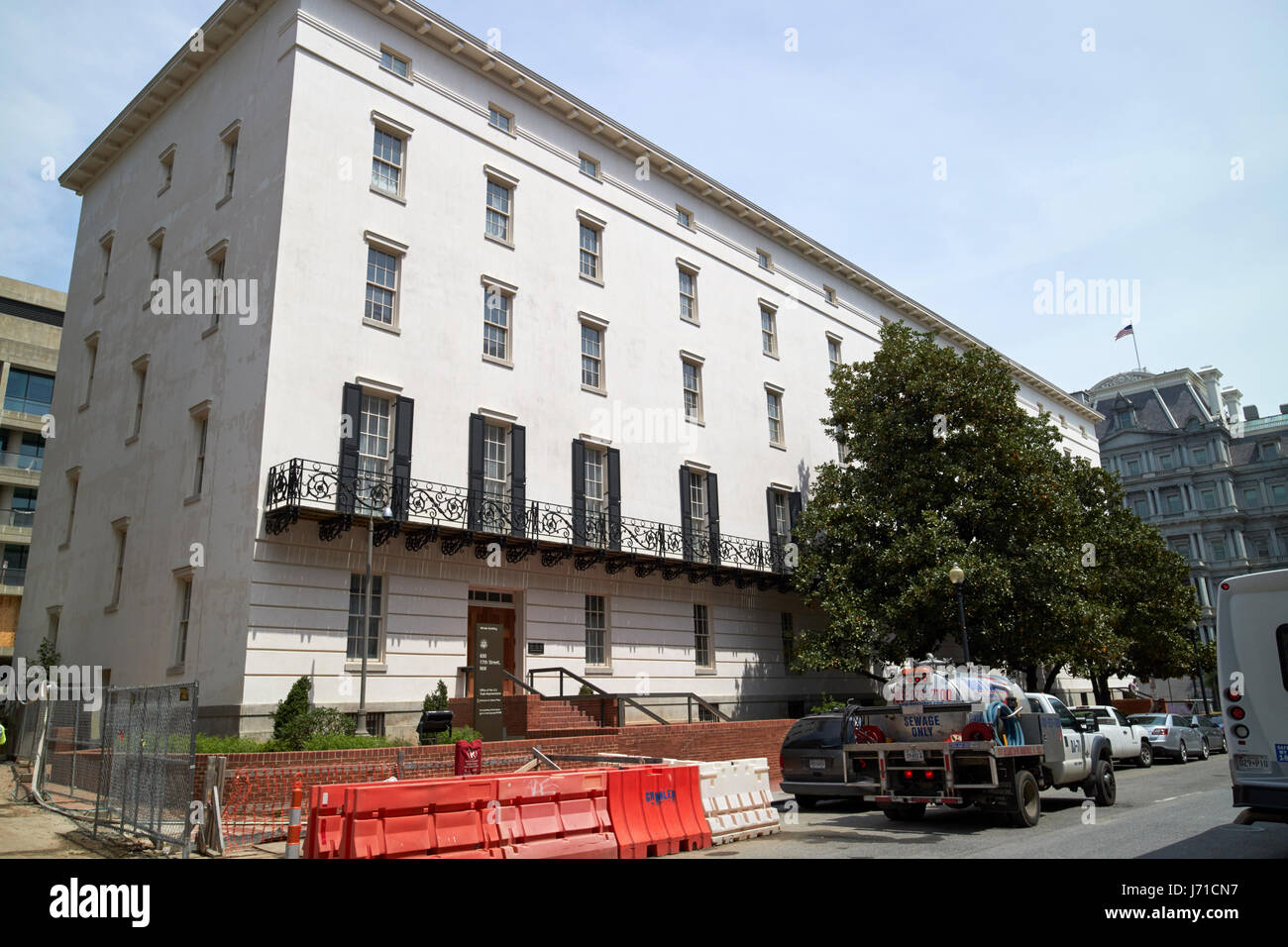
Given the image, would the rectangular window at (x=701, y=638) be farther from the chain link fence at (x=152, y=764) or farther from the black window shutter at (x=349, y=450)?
the chain link fence at (x=152, y=764)

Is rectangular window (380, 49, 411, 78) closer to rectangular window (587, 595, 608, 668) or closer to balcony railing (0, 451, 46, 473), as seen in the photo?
rectangular window (587, 595, 608, 668)

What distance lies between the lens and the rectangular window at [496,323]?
2370cm

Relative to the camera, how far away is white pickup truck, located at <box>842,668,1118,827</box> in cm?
1259

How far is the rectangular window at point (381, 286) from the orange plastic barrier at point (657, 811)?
1407 centimetres

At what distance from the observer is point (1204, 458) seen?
75.8 meters

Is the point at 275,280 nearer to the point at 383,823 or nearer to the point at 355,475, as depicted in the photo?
the point at 355,475

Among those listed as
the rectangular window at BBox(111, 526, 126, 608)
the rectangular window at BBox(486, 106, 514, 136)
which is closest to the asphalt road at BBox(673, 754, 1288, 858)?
the rectangular window at BBox(111, 526, 126, 608)

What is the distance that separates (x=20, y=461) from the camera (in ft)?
153

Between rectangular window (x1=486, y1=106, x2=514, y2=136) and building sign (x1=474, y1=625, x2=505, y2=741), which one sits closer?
building sign (x1=474, y1=625, x2=505, y2=741)

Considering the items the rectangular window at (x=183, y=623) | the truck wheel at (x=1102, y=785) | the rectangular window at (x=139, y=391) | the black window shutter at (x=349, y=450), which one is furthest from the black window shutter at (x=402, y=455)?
the truck wheel at (x=1102, y=785)

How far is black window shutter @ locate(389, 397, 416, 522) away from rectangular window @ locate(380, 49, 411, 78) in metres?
9.34

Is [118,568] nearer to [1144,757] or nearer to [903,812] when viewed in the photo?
[903,812]

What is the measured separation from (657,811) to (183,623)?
1429 centimetres

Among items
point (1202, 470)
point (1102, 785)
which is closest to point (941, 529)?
point (1102, 785)
